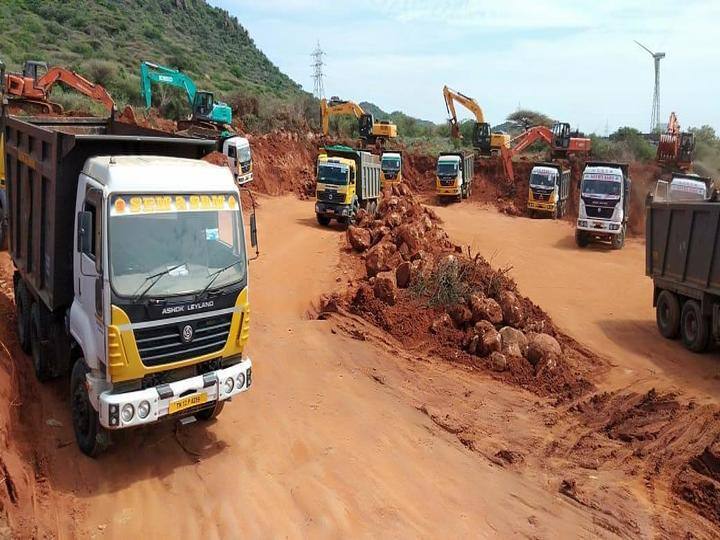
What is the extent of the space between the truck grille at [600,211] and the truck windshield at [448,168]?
11301mm

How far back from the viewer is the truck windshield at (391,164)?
1344 inches

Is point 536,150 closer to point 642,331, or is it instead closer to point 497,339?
point 642,331

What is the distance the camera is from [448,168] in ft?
109

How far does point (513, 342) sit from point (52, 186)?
7450 mm

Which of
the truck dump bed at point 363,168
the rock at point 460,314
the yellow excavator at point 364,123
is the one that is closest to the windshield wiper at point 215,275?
the rock at point 460,314

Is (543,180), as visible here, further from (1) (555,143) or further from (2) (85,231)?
(2) (85,231)

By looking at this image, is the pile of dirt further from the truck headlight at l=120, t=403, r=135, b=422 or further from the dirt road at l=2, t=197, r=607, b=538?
the truck headlight at l=120, t=403, r=135, b=422

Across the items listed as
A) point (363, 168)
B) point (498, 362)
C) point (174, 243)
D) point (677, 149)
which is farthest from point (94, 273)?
point (677, 149)

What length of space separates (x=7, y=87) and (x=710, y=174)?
117 ft

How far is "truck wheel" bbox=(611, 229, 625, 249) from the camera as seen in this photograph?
74.6 feet

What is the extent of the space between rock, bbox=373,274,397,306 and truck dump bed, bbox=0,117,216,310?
18.1ft

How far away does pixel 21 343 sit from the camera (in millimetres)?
8852

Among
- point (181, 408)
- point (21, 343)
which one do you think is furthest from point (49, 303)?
point (21, 343)

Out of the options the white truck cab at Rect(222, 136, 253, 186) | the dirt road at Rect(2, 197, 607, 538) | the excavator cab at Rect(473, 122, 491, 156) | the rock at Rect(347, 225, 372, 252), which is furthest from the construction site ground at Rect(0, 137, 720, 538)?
the excavator cab at Rect(473, 122, 491, 156)
